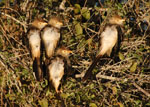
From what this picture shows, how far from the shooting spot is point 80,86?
3.59m

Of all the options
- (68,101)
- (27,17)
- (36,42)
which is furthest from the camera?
(27,17)

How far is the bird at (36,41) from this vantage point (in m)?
3.57

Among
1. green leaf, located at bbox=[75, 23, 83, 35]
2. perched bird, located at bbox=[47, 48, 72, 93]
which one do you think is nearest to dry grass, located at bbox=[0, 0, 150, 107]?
green leaf, located at bbox=[75, 23, 83, 35]

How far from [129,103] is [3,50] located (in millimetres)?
1765

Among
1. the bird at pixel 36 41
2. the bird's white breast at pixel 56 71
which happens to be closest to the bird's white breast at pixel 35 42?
the bird at pixel 36 41

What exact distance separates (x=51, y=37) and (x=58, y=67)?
1.33 feet

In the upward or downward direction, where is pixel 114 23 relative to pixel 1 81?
upward

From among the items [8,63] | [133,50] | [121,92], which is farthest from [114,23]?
[8,63]

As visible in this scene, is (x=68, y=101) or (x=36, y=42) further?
(x=36, y=42)

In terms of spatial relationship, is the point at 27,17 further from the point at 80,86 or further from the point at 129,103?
the point at 129,103

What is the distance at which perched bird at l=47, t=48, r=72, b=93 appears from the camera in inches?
136

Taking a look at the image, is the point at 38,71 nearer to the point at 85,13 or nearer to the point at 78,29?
the point at 78,29

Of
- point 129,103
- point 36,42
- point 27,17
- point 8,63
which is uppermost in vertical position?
point 27,17

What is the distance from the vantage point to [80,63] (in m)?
3.79
